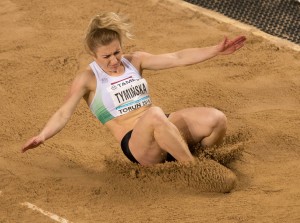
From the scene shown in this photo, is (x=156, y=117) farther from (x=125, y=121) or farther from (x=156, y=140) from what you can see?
A: (x=125, y=121)

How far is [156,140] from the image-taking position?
18.5 ft

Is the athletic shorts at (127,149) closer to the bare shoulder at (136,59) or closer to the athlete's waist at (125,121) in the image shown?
the athlete's waist at (125,121)

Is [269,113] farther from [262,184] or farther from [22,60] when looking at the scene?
[22,60]

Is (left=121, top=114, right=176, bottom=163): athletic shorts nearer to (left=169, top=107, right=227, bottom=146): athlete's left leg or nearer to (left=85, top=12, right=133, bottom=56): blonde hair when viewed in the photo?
(left=169, top=107, right=227, bottom=146): athlete's left leg

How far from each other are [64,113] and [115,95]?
0.47 m

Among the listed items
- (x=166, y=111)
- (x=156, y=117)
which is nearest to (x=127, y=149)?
(x=156, y=117)

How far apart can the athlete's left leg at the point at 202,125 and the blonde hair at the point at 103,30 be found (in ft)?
2.73

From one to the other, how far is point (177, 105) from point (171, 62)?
1.15 meters

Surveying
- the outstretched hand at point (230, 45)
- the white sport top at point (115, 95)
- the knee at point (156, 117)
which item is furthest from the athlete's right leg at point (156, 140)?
the outstretched hand at point (230, 45)

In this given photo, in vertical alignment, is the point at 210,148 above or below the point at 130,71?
below

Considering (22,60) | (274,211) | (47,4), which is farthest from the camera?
(47,4)

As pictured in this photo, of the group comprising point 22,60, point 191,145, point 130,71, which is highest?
point 130,71

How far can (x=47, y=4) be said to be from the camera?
9.19 metres

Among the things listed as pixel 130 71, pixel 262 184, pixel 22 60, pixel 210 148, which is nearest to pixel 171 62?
pixel 130 71
